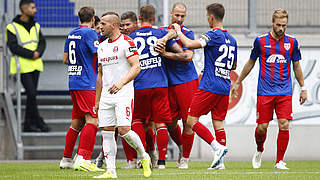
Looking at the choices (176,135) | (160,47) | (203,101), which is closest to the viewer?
(203,101)

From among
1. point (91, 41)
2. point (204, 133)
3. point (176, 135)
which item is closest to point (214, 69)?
point (204, 133)

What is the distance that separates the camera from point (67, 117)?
47.1 feet

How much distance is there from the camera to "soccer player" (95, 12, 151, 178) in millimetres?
7844

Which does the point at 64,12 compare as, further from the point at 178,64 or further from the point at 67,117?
the point at 178,64

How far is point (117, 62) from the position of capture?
795 cm

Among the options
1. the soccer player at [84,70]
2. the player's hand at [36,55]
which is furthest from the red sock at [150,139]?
the player's hand at [36,55]

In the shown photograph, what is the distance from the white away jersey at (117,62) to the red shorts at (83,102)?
1499 millimetres

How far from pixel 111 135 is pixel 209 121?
5.91 metres

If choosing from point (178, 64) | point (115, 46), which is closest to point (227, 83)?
point (178, 64)

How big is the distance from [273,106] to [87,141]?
2653 mm

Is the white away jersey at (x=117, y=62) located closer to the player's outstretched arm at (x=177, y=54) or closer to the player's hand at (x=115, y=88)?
the player's hand at (x=115, y=88)

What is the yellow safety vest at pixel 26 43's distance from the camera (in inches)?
526

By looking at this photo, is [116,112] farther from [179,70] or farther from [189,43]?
[179,70]

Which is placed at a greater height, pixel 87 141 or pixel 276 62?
pixel 276 62
